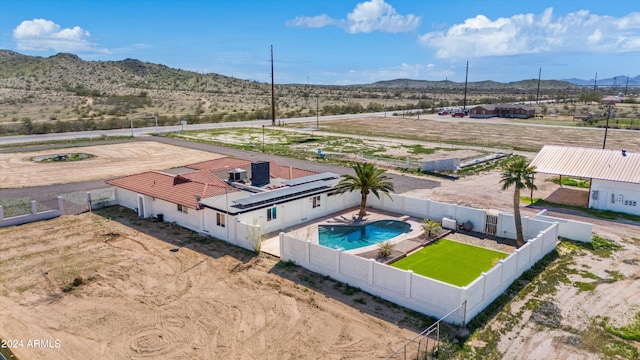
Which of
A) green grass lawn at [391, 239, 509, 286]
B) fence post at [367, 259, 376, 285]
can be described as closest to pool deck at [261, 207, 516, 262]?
green grass lawn at [391, 239, 509, 286]

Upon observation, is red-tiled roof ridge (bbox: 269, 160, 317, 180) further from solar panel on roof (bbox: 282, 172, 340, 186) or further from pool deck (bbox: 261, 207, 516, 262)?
pool deck (bbox: 261, 207, 516, 262)

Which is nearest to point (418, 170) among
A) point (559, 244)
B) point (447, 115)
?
point (559, 244)

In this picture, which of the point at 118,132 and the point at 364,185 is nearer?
the point at 364,185

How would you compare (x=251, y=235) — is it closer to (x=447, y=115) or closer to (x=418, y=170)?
(x=418, y=170)

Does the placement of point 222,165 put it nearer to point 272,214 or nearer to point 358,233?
point 272,214

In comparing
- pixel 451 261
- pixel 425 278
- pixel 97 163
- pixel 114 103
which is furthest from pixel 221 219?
pixel 114 103

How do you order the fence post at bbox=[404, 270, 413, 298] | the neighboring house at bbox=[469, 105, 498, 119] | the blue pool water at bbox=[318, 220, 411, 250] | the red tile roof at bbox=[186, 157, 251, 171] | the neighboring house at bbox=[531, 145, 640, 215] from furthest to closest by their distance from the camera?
the neighboring house at bbox=[469, 105, 498, 119] → the red tile roof at bbox=[186, 157, 251, 171] → the neighboring house at bbox=[531, 145, 640, 215] → the blue pool water at bbox=[318, 220, 411, 250] → the fence post at bbox=[404, 270, 413, 298]
